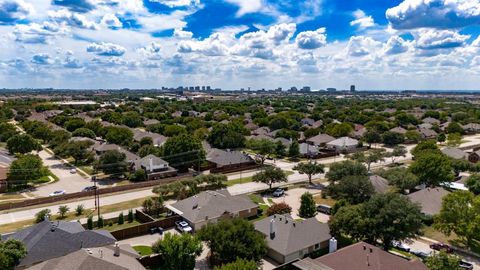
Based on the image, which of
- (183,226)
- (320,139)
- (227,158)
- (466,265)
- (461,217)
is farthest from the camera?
(320,139)

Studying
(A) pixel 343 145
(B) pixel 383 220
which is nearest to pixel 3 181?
(B) pixel 383 220

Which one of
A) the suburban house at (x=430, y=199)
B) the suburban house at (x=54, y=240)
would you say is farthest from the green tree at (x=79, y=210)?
the suburban house at (x=430, y=199)

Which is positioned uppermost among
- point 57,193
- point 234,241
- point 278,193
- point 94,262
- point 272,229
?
point 234,241

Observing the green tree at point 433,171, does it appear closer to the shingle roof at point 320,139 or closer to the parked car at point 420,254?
the parked car at point 420,254

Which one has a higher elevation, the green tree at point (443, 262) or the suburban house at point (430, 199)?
the green tree at point (443, 262)

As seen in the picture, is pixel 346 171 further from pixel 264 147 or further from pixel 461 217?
pixel 264 147

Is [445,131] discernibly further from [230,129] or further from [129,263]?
[129,263]

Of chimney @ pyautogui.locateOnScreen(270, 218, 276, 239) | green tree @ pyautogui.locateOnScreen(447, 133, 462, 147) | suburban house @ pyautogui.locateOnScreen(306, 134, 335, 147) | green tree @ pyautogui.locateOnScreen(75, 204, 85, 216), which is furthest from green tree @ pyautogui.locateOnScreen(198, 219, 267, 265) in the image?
green tree @ pyautogui.locateOnScreen(447, 133, 462, 147)
